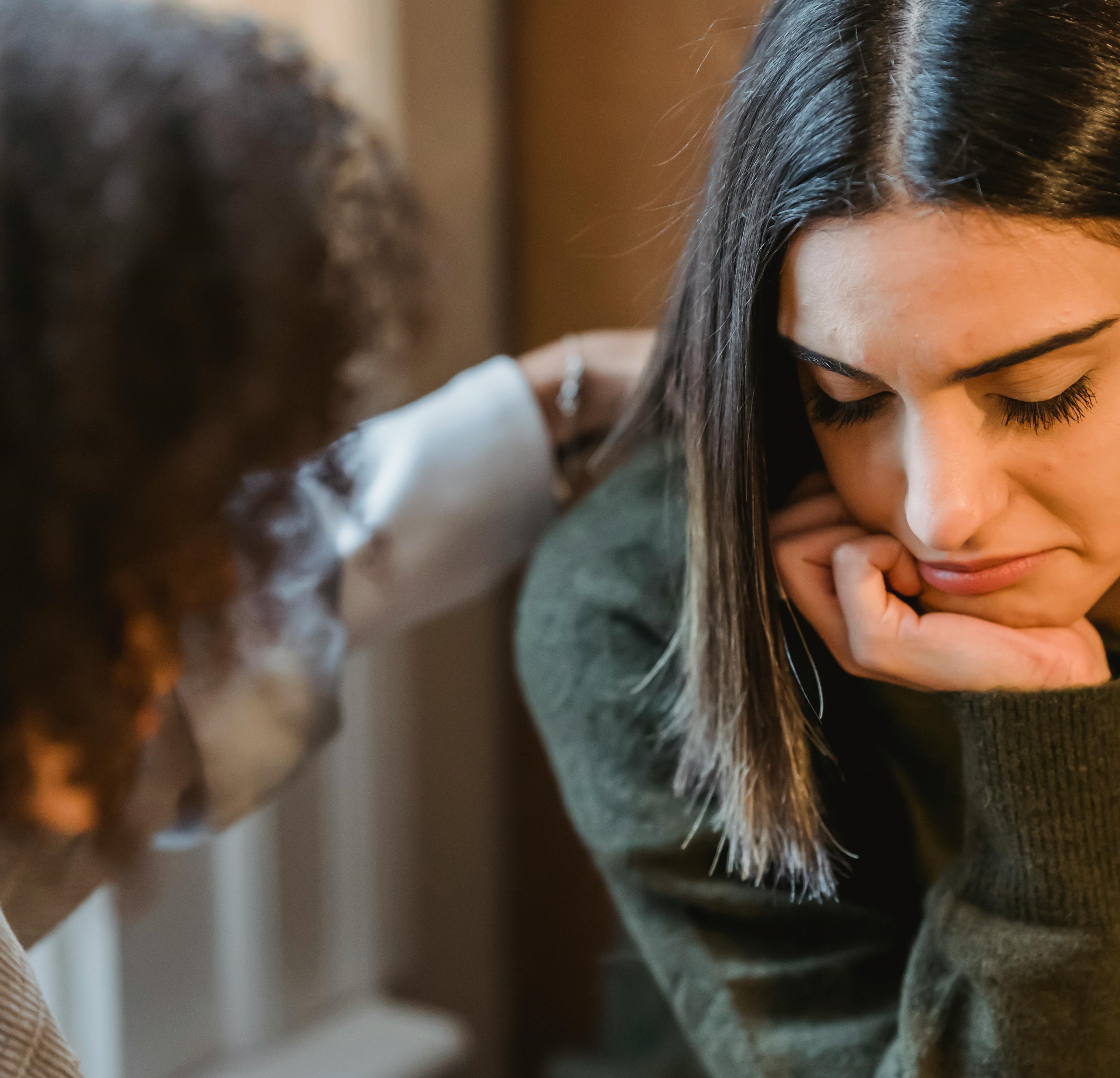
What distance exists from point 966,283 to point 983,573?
184mm

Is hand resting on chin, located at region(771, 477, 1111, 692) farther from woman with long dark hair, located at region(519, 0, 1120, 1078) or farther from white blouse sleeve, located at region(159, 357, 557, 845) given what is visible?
white blouse sleeve, located at region(159, 357, 557, 845)

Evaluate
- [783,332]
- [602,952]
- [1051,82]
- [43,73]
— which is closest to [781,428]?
[783,332]

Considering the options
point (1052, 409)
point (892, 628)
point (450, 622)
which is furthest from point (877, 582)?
point (450, 622)

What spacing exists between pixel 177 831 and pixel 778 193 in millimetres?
625

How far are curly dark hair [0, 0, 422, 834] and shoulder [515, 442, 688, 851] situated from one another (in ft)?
0.72

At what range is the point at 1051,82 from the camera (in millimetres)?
558

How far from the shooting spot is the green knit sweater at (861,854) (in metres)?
0.64

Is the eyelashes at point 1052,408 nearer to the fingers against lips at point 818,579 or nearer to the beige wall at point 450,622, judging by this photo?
the fingers against lips at point 818,579

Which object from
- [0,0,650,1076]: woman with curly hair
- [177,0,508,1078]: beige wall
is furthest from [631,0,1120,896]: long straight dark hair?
[177,0,508,1078]: beige wall

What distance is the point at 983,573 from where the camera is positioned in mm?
662

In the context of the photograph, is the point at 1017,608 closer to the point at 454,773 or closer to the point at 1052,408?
the point at 1052,408

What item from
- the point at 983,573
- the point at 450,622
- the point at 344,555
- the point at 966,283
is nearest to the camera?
the point at 966,283

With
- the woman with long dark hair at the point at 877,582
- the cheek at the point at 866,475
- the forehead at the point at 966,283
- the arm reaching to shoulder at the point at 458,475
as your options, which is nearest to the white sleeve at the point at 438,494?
the arm reaching to shoulder at the point at 458,475

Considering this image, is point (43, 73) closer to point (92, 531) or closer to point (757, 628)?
point (92, 531)
